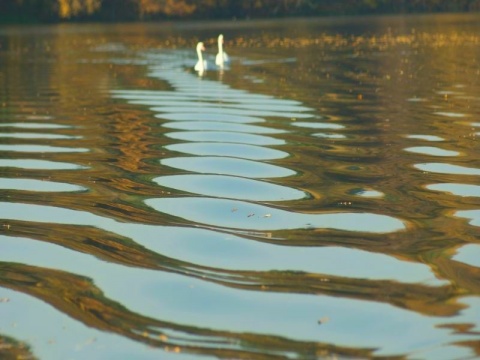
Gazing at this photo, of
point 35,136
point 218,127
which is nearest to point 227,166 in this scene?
point 218,127

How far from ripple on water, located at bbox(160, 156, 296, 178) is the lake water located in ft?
0.11

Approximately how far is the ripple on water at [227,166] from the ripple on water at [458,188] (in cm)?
127

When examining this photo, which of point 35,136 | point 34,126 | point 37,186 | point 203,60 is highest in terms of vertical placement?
point 37,186

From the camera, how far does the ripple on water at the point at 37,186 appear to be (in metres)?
8.62

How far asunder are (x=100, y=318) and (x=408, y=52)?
26083 millimetres

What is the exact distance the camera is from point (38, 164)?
32.8ft

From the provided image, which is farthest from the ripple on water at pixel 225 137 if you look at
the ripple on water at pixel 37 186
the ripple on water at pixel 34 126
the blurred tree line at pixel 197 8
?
the blurred tree line at pixel 197 8

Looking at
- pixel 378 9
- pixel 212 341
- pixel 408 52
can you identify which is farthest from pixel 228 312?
pixel 378 9

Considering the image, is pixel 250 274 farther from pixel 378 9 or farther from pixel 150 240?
pixel 378 9

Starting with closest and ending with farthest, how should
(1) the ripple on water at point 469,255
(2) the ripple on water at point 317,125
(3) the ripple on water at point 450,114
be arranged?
(1) the ripple on water at point 469,255 → (2) the ripple on water at point 317,125 → (3) the ripple on water at point 450,114

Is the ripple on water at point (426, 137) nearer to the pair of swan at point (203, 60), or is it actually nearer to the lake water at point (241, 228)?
the lake water at point (241, 228)

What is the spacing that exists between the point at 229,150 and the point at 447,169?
2.23m

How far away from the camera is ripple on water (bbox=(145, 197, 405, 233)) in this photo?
7.05 meters

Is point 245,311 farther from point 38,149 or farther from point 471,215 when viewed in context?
point 38,149
